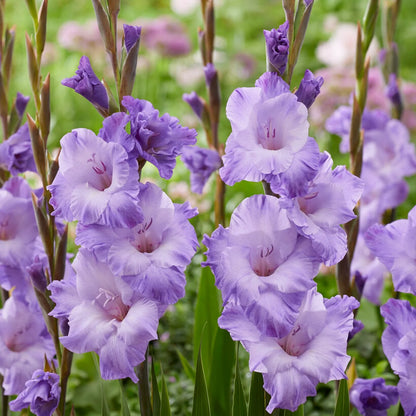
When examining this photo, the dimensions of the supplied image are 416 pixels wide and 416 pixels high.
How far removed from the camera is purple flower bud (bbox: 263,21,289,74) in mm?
912

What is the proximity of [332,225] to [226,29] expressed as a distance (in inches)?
162

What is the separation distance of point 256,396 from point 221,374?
0.24 m

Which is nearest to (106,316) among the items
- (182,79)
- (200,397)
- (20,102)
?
(200,397)

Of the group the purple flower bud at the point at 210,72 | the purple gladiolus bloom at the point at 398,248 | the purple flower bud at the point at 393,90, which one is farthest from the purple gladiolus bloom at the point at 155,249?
the purple flower bud at the point at 393,90

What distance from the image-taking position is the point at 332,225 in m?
0.92

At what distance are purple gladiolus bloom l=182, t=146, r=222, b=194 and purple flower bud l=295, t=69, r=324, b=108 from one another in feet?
1.53

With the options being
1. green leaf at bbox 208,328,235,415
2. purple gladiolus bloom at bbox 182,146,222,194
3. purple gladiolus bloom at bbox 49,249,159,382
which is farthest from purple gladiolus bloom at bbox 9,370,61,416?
purple gladiolus bloom at bbox 182,146,222,194

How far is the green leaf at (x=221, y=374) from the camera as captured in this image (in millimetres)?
1245

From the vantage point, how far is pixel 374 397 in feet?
3.74

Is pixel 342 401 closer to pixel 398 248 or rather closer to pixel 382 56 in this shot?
pixel 398 248

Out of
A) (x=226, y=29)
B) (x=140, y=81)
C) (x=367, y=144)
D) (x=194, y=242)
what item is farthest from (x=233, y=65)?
(x=194, y=242)

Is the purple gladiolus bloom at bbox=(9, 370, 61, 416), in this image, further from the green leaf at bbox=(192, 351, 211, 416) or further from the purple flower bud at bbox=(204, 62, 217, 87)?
the purple flower bud at bbox=(204, 62, 217, 87)

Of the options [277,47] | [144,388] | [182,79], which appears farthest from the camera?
[182,79]

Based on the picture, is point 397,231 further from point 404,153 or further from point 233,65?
point 233,65
